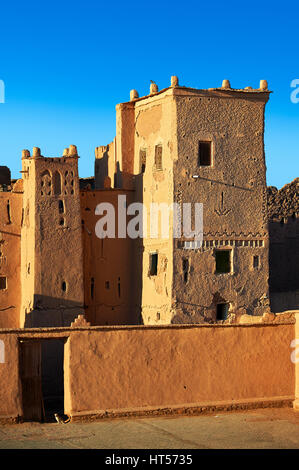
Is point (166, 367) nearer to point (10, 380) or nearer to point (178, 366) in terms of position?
point (178, 366)

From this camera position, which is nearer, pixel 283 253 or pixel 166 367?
pixel 166 367

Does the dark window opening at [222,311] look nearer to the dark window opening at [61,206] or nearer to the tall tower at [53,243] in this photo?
the tall tower at [53,243]

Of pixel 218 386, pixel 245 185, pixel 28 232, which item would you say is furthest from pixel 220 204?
pixel 218 386

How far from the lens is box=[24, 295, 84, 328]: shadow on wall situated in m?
29.2

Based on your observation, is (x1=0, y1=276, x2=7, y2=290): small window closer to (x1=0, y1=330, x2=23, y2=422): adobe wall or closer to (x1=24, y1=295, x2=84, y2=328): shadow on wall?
(x1=24, y1=295, x2=84, y2=328): shadow on wall

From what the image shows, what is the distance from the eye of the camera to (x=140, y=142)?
31375 mm

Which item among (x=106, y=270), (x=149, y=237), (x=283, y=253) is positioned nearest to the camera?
(x=149, y=237)

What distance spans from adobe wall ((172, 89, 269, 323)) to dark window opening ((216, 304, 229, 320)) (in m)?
0.20

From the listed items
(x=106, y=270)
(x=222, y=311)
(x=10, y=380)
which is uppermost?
(x=106, y=270)

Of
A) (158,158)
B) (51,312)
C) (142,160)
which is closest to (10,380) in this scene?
(51,312)

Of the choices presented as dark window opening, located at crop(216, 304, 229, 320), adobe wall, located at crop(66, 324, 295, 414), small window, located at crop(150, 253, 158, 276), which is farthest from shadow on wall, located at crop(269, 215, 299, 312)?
adobe wall, located at crop(66, 324, 295, 414)

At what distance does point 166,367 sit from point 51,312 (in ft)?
30.5

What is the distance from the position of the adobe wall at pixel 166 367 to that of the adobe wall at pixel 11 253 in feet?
37.2

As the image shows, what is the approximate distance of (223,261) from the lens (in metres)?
30.0
